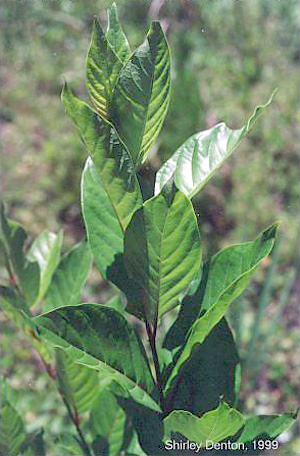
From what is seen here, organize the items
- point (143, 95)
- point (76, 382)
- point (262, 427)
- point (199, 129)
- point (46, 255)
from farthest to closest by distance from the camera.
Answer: point (199, 129)
point (46, 255)
point (76, 382)
point (262, 427)
point (143, 95)

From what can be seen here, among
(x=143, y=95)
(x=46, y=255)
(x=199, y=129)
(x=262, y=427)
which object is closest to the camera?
(x=143, y=95)

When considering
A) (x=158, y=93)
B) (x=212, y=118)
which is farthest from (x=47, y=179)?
(x=158, y=93)

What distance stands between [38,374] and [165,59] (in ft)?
6.37

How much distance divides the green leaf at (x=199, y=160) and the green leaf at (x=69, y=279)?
23cm

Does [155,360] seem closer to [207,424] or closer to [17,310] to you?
[207,424]

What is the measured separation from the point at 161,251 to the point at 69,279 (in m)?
0.31

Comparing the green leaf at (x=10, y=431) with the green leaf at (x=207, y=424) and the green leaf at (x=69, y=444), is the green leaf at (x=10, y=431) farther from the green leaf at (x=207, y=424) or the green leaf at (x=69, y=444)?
the green leaf at (x=207, y=424)

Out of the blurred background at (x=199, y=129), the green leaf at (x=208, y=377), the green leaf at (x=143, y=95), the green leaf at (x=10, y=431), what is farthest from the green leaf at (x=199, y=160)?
the blurred background at (x=199, y=129)

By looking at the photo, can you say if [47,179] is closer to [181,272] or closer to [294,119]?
[294,119]

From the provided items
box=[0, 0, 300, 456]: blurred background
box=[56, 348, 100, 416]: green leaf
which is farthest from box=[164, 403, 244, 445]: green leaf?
box=[0, 0, 300, 456]: blurred background

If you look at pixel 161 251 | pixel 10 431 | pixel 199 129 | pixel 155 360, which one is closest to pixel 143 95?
pixel 161 251

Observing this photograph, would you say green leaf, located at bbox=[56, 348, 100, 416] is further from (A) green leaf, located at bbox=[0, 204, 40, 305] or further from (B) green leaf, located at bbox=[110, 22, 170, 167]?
(B) green leaf, located at bbox=[110, 22, 170, 167]

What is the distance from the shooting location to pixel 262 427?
29.9 inches

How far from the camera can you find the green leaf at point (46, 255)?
971mm
